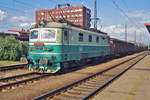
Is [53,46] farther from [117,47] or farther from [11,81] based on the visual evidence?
[117,47]

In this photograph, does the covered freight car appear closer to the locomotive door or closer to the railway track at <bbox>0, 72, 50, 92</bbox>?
the locomotive door

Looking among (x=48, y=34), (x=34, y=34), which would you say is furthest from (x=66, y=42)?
(x=34, y=34)

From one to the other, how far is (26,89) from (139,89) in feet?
18.2

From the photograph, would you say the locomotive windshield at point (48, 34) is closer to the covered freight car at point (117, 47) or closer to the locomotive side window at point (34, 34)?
the locomotive side window at point (34, 34)

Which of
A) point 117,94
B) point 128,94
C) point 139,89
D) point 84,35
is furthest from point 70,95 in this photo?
point 84,35

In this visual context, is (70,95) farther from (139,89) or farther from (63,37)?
(63,37)

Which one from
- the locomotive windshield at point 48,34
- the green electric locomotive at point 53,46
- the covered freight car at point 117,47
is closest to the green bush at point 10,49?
the green electric locomotive at point 53,46

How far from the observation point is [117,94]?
24.2 ft

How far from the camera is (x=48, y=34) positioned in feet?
39.0

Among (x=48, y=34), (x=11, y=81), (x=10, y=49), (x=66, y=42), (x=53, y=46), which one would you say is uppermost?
(x=48, y=34)

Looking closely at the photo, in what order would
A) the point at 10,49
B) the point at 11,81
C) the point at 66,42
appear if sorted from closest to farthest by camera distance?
the point at 11,81
the point at 66,42
the point at 10,49

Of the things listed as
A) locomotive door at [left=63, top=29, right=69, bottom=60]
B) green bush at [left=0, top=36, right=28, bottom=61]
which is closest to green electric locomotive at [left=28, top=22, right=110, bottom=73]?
locomotive door at [left=63, top=29, right=69, bottom=60]

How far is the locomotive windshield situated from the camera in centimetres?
1173

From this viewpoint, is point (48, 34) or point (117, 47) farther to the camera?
point (117, 47)
